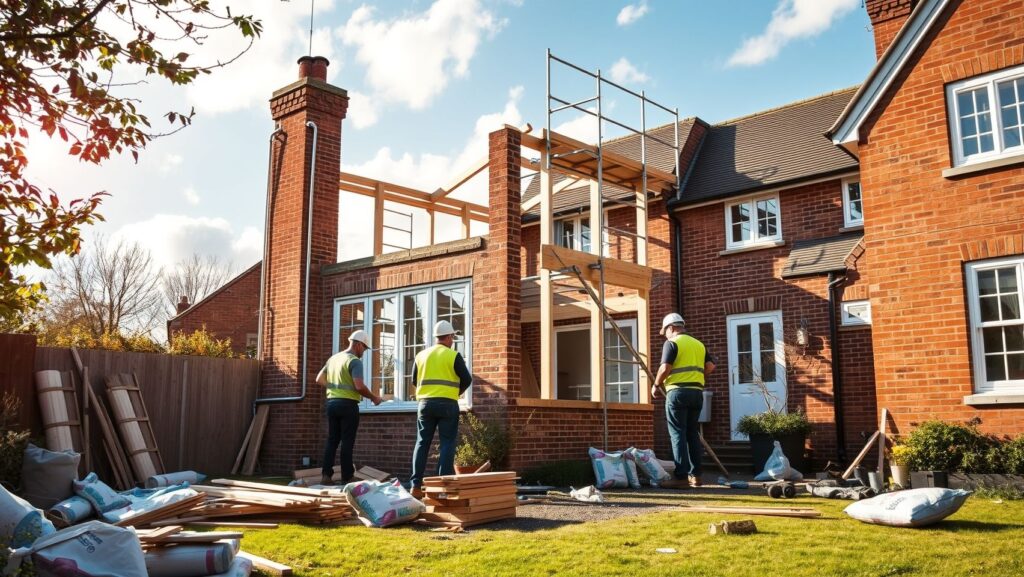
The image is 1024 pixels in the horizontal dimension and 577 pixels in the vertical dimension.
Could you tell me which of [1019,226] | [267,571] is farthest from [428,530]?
[1019,226]

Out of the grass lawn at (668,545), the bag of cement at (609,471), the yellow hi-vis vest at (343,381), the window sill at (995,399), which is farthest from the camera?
the bag of cement at (609,471)

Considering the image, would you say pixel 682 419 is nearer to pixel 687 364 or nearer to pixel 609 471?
pixel 687 364

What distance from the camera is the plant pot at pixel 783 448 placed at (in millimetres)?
13281

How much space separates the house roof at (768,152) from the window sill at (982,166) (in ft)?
13.0

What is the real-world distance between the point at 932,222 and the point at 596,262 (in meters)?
4.70

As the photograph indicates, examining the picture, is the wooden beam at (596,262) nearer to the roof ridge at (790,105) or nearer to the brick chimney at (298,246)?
the brick chimney at (298,246)

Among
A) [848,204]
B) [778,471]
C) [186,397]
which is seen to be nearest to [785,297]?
[848,204]

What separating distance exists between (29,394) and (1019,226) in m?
12.5

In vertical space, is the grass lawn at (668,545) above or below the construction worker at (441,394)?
below

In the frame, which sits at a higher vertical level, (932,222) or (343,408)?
(932,222)

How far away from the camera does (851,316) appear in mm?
14086

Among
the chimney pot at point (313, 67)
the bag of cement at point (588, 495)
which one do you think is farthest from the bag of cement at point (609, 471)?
the chimney pot at point (313, 67)

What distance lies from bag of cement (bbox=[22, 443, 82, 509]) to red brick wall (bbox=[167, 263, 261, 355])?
20169mm

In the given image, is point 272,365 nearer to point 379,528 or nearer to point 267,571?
point 379,528
